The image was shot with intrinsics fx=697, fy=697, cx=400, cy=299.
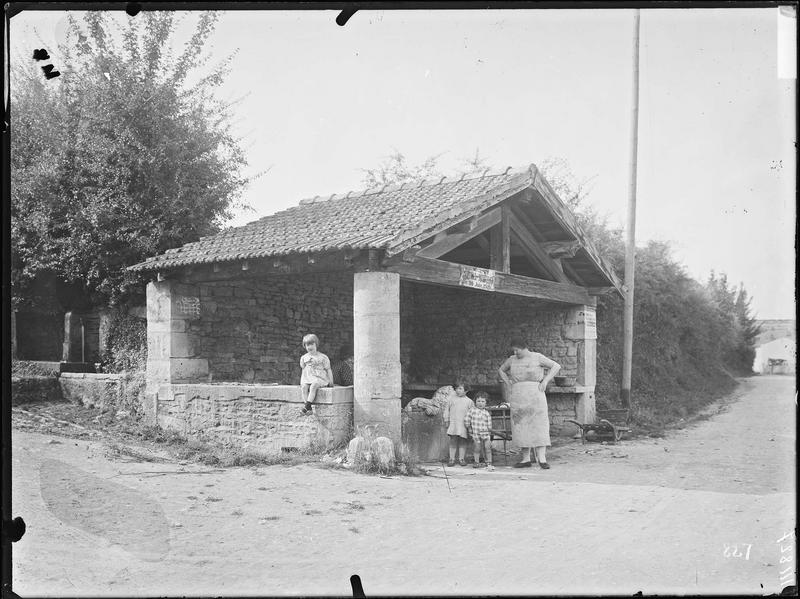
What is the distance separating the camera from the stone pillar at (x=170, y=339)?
10.2m

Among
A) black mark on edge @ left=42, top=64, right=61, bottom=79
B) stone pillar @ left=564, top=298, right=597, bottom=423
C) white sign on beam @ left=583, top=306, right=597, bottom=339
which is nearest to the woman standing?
stone pillar @ left=564, top=298, right=597, bottom=423

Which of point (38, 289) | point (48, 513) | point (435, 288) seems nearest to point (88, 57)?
point (38, 289)

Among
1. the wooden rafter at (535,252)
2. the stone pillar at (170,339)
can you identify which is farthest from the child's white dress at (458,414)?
the stone pillar at (170,339)

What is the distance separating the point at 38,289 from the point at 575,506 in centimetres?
1055

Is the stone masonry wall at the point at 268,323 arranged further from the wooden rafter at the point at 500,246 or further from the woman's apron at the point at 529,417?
the woman's apron at the point at 529,417

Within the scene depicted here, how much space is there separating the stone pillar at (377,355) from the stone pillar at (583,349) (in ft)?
16.6

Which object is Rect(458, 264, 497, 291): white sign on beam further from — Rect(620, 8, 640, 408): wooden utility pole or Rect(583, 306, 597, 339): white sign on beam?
Rect(620, 8, 640, 408): wooden utility pole

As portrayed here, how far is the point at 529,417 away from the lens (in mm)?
8633

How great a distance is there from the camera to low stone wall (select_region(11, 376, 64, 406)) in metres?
10.9

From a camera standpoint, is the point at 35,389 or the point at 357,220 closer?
the point at 357,220

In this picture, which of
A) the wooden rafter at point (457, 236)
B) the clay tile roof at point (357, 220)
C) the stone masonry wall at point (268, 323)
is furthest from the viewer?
the stone masonry wall at point (268, 323)

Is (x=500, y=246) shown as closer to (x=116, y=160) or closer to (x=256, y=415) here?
(x=256, y=415)

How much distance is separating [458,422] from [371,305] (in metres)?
1.82

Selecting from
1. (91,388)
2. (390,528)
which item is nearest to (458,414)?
(390,528)
